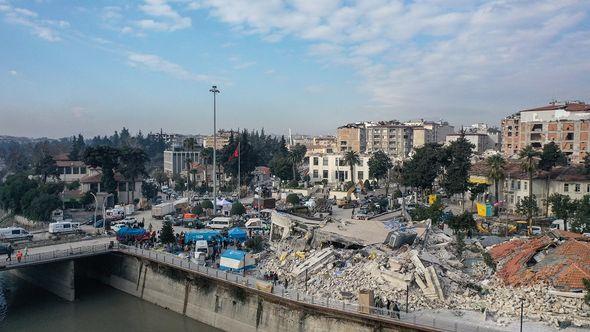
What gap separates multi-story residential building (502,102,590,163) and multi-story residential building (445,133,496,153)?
24.2 meters

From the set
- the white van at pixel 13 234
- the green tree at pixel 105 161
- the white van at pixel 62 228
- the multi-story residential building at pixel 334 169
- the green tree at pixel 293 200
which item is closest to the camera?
the white van at pixel 13 234

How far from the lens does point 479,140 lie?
11825 centimetres

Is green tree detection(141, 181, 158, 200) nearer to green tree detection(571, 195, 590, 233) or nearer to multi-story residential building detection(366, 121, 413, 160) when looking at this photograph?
multi-story residential building detection(366, 121, 413, 160)

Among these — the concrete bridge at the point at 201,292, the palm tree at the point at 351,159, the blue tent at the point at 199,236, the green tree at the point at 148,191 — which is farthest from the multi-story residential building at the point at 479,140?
the concrete bridge at the point at 201,292

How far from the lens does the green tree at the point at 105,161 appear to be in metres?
67.4

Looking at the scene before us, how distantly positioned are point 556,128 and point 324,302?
65.2 m

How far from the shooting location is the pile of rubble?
949 inches

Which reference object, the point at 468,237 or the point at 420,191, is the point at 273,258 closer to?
the point at 468,237

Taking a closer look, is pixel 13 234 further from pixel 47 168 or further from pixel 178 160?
pixel 178 160

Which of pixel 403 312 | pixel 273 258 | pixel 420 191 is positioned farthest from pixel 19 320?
pixel 420 191

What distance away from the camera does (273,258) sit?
35.8 m

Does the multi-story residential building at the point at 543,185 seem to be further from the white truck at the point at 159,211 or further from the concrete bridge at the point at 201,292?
the white truck at the point at 159,211

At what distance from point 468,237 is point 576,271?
16370 mm

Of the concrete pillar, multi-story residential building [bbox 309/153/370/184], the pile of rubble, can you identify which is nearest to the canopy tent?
the pile of rubble
